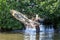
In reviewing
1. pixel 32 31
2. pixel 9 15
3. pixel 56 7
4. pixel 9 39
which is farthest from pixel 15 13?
pixel 9 39

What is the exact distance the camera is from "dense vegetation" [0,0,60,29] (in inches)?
1053

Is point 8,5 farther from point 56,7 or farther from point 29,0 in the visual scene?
point 56,7

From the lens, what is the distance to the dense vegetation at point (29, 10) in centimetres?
2675

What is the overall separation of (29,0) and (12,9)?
2995 millimetres

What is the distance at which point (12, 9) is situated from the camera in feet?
91.5

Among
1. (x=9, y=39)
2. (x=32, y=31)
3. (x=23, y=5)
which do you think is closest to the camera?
(x=9, y=39)

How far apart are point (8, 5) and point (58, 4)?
5245 millimetres

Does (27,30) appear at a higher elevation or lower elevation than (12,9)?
lower

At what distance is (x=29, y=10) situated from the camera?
95.1 ft

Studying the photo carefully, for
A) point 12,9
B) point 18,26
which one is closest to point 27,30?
point 18,26

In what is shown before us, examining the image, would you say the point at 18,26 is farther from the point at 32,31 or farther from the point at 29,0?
the point at 29,0

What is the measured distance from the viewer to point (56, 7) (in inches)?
1070

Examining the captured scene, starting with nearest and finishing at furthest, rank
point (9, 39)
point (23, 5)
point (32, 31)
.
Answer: point (9, 39) < point (32, 31) < point (23, 5)

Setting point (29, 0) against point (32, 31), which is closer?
point (32, 31)
